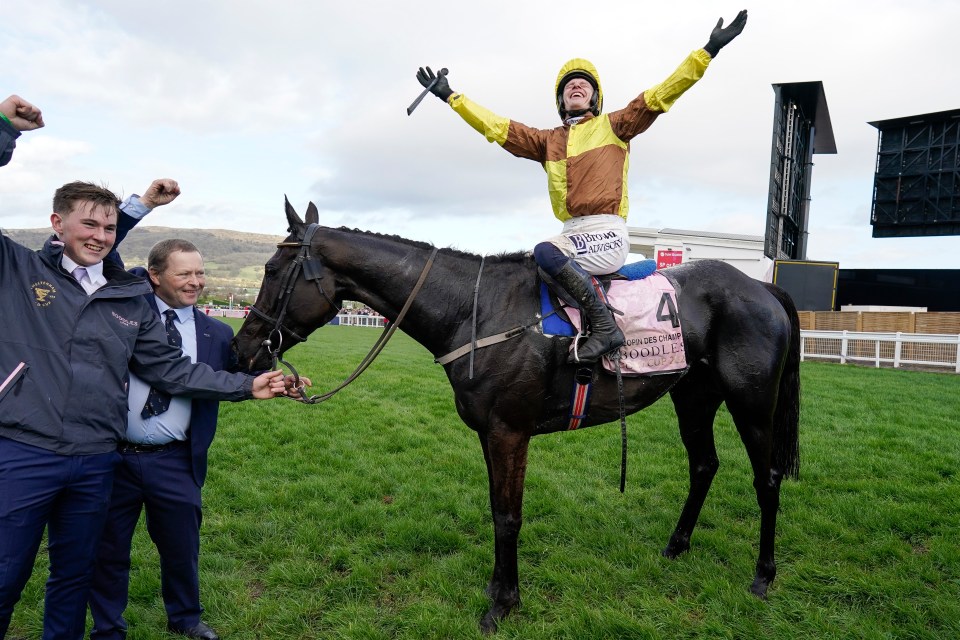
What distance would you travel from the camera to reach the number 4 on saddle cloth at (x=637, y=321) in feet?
11.5

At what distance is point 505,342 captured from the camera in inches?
136

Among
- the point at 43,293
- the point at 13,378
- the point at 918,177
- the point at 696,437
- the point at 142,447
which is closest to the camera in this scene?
the point at 13,378

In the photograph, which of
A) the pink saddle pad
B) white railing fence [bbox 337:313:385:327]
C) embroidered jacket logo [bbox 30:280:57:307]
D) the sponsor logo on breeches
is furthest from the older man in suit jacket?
white railing fence [bbox 337:313:385:327]

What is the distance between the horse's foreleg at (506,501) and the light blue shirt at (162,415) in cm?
172

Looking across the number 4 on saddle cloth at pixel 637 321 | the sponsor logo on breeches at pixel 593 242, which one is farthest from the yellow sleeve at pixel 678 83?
the number 4 on saddle cloth at pixel 637 321

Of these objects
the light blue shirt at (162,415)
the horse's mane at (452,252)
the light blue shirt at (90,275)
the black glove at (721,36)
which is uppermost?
the black glove at (721,36)

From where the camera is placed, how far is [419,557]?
13.6 ft

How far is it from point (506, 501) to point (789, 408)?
2445 millimetres

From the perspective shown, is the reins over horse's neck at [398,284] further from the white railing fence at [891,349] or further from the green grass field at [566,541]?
the white railing fence at [891,349]

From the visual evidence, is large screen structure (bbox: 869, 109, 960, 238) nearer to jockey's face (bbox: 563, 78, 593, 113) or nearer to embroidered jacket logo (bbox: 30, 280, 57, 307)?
jockey's face (bbox: 563, 78, 593, 113)

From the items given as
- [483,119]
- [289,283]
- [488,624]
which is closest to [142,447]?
[289,283]

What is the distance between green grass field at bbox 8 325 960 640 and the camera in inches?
131

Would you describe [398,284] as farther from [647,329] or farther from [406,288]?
[647,329]

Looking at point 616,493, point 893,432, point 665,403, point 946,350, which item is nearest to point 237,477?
point 616,493
